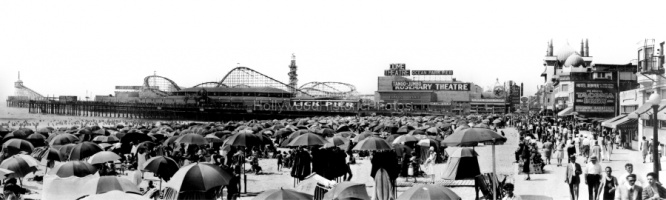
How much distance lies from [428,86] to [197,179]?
123 m

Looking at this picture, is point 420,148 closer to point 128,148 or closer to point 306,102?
point 128,148

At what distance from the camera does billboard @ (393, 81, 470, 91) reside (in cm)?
12962

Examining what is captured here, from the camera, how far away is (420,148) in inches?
880

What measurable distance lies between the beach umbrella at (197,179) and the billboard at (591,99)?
47.3m

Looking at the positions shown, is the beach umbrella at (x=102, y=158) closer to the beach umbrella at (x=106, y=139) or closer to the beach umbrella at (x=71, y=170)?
the beach umbrella at (x=71, y=170)

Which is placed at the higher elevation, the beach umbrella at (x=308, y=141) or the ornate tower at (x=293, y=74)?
the ornate tower at (x=293, y=74)

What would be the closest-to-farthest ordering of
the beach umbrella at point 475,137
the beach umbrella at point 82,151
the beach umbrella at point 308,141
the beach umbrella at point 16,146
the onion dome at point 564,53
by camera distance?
the beach umbrella at point 475,137, the beach umbrella at point 308,141, the beach umbrella at point 82,151, the beach umbrella at point 16,146, the onion dome at point 564,53

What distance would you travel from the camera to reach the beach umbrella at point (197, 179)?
10070 mm

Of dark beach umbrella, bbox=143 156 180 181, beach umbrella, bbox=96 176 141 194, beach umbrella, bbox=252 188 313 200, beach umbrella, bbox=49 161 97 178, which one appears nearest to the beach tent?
beach umbrella, bbox=252 188 313 200

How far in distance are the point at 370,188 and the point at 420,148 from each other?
18.2ft

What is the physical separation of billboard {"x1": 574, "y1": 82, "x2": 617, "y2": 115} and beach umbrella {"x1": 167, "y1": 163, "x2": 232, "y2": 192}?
1861 inches

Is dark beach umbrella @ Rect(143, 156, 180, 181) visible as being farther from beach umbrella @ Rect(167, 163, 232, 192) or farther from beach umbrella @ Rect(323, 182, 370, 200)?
beach umbrella @ Rect(323, 182, 370, 200)

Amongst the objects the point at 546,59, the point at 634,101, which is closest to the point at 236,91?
the point at 546,59

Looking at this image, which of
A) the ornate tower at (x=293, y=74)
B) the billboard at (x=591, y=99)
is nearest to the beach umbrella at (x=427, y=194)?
the billboard at (x=591, y=99)
